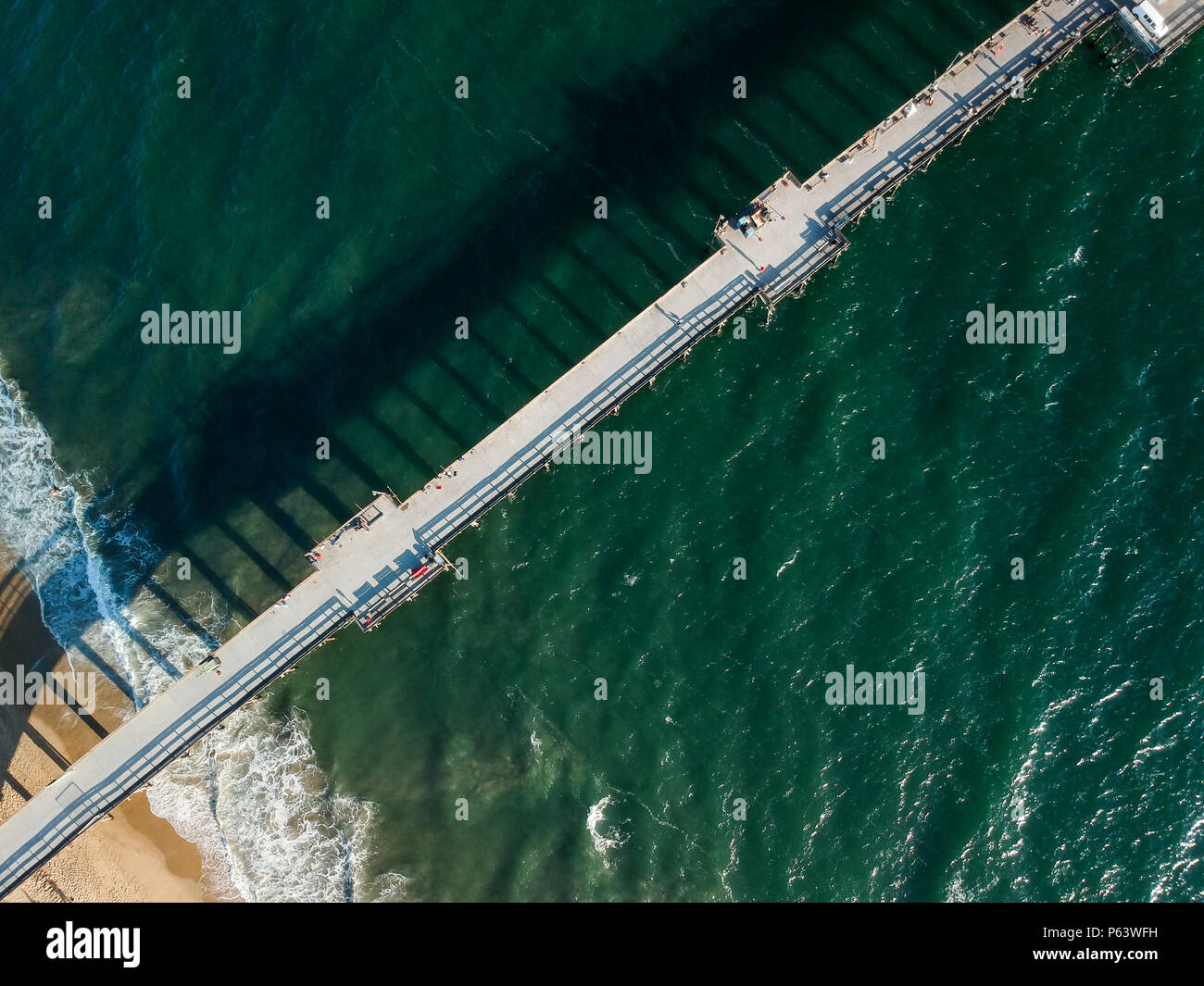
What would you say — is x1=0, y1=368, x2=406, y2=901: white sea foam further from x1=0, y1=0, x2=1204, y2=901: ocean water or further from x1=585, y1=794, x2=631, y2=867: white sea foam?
x1=585, y1=794, x2=631, y2=867: white sea foam

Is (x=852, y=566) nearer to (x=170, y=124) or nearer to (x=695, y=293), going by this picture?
(x=695, y=293)

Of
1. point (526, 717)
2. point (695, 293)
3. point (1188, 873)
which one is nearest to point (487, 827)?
point (526, 717)

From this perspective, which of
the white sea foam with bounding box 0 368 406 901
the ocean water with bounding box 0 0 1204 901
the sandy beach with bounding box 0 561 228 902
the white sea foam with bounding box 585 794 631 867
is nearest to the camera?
the ocean water with bounding box 0 0 1204 901

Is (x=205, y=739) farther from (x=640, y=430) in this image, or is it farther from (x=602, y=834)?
(x=640, y=430)

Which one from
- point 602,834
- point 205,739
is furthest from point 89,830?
point 602,834

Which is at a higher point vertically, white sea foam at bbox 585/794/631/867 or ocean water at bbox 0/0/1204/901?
ocean water at bbox 0/0/1204/901

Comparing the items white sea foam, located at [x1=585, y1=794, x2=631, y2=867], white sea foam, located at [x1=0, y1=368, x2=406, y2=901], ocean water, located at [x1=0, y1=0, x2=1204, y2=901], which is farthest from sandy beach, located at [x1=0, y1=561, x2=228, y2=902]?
Answer: white sea foam, located at [x1=585, y1=794, x2=631, y2=867]

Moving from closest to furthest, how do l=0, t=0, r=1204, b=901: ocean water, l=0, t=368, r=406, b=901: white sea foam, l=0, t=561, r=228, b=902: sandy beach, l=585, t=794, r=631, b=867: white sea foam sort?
l=0, t=0, r=1204, b=901: ocean water < l=585, t=794, r=631, b=867: white sea foam < l=0, t=368, r=406, b=901: white sea foam < l=0, t=561, r=228, b=902: sandy beach
